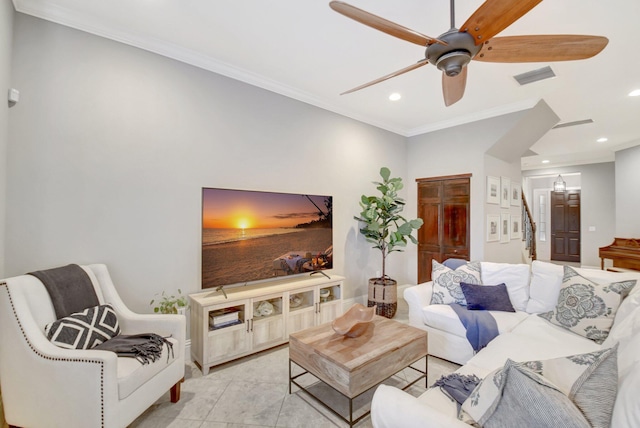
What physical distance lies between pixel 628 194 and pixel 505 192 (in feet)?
9.93

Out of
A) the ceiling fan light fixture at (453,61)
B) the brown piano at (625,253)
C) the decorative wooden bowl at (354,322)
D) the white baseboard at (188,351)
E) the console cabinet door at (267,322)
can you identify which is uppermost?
the ceiling fan light fixture at (453,61)

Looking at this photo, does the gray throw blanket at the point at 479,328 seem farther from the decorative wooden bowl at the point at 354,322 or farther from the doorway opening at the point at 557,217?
the doorway opening at the point at 557,217

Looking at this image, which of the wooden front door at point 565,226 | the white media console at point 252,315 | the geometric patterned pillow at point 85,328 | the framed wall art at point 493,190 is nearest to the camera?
the geometric patterned pillow at point 85,328

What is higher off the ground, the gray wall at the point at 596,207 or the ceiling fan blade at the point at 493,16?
the ceiling fan blade at the point at 493,16

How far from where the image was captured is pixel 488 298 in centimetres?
279

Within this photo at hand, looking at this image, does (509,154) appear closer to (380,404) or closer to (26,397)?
(380,404)

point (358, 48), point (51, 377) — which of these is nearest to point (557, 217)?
point (358, 48)

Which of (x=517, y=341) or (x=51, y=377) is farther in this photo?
(x=517, y=341)

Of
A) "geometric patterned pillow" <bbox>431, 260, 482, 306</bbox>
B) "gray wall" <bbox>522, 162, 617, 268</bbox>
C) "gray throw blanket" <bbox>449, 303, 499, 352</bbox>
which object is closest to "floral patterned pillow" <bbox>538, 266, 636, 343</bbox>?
"gray throw blanket" <bbox>449, 303, 499, 352</bbox>

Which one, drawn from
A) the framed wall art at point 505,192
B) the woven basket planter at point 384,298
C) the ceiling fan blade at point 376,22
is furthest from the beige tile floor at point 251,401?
the framed wall art at point 505,192

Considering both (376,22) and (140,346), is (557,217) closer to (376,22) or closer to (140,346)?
(376,22)

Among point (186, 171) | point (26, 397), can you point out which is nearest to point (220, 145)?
point (186, 171)

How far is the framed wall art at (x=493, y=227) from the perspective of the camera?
173 inches

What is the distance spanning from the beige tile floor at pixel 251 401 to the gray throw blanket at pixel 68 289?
0.87 m
